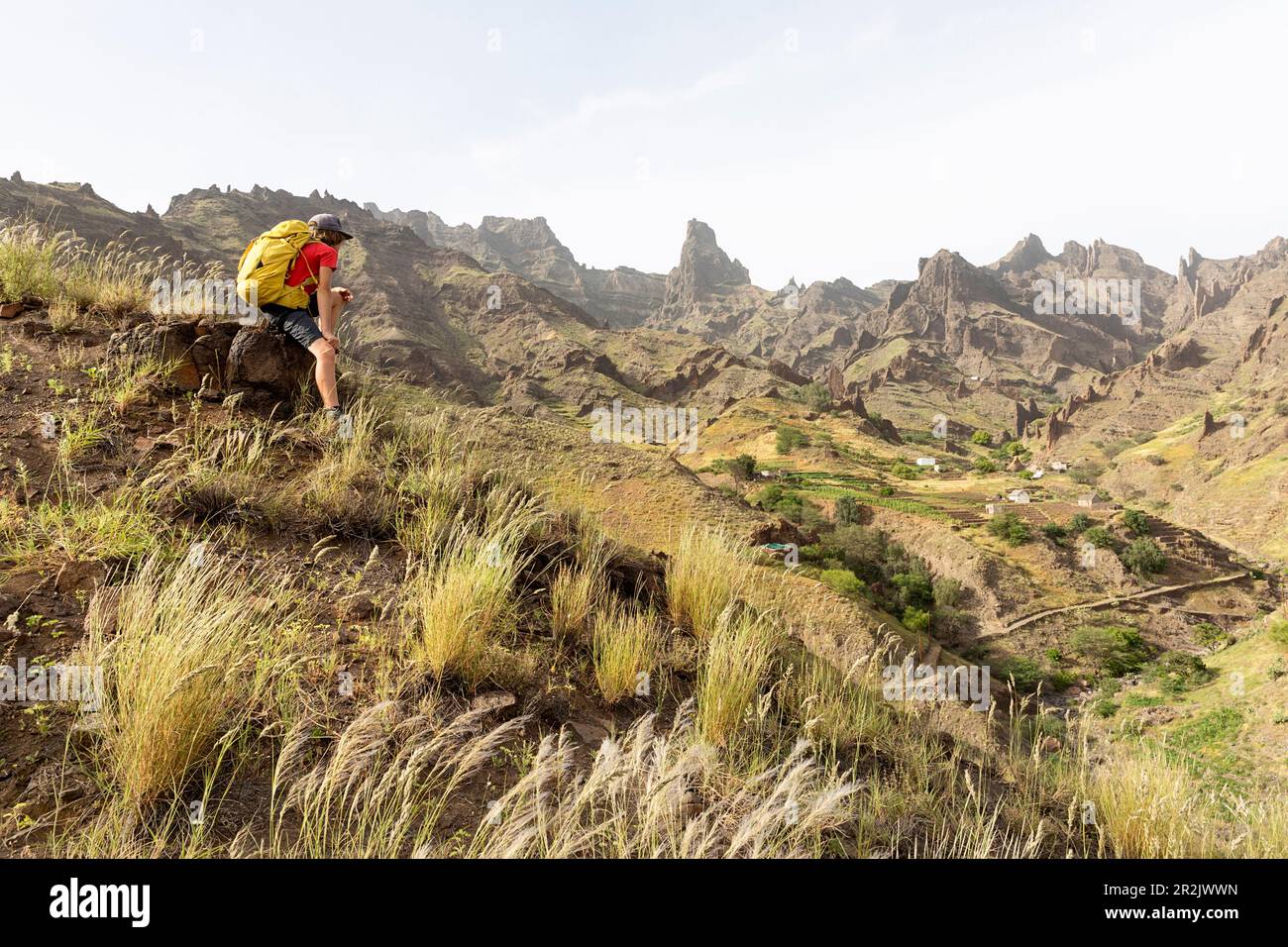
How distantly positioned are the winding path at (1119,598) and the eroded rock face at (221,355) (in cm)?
3918

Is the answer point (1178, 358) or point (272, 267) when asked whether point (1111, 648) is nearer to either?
point (272, 267)

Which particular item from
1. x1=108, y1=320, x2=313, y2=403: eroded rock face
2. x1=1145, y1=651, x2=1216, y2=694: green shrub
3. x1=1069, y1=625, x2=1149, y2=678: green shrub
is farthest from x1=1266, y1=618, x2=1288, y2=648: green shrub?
x1=108, y1=320, x2=313, y2=403: eroded rock face

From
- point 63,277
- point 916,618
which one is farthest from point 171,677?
point 916,618

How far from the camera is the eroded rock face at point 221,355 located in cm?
526

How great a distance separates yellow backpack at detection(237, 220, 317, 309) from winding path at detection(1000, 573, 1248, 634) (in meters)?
39.4

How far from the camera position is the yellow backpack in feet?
17.4

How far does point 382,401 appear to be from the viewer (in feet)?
21.7

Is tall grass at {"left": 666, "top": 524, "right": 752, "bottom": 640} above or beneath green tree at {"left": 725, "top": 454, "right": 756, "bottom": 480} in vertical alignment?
above

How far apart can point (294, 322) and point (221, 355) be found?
2.60 ft

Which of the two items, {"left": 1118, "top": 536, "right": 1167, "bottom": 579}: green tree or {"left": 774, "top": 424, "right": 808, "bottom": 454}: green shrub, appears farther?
{"left": 774, "top": 424, "right": 808, "bottom": 454}: green shrub

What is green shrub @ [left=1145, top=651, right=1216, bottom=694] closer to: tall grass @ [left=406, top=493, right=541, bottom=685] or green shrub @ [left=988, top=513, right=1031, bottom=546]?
green shrub @ [left=988, top=513, right=1031, bottom=546]

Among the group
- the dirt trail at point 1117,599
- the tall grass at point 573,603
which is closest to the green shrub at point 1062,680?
the dirt trail at point 1117,599

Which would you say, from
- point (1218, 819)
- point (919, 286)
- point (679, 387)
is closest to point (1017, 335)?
point (919, 286)
